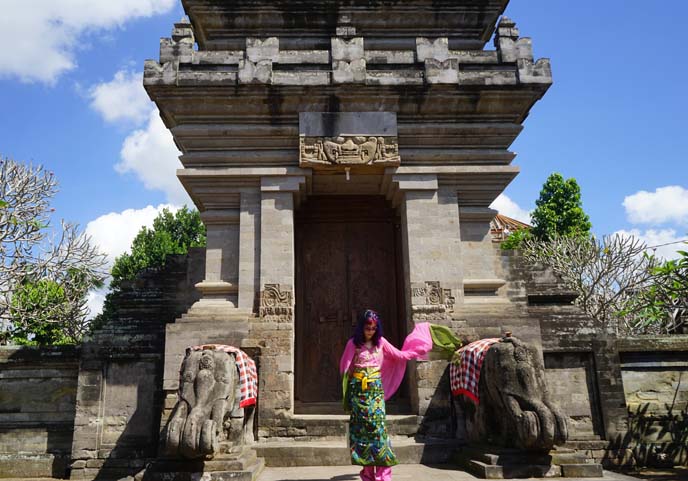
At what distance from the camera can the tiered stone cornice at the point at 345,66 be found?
870 centimetres

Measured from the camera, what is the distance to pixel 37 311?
18688 millimetres

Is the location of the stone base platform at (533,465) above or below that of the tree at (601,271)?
below

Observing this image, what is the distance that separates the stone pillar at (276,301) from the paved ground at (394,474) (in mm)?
1051

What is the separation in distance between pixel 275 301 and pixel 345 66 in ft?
12.9

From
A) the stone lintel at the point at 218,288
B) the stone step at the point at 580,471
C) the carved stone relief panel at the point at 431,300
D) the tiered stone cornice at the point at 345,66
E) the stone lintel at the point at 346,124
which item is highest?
the tiered stone cornice at the point at 345,66

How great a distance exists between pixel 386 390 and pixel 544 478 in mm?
1958

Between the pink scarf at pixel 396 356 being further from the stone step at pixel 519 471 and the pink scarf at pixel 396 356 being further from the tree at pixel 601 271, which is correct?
the tree at pixel 601 271

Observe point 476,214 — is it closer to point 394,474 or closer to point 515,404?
point 515,404

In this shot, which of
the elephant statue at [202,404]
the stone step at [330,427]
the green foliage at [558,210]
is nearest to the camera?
the elephant statue at [202,404]

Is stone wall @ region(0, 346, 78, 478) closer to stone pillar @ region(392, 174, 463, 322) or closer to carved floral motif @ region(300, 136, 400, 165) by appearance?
carved floral motif @ region(300, 136, 400, 165)

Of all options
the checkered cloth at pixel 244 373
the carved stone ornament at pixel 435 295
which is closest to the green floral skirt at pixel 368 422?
the checkered cloth at pixel 244 373

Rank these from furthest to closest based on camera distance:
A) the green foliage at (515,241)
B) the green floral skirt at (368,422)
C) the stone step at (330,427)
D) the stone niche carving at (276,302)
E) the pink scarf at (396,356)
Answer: the green foliage at (515,241)
the stone niche carving at (276,302)
the stone step at (330,427)
the pink scarf at (396,356)
the green floral skirt at (368,422)

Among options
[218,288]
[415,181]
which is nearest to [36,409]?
[218,288]

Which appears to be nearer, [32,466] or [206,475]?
[206,475]
